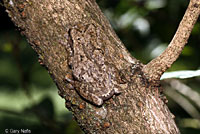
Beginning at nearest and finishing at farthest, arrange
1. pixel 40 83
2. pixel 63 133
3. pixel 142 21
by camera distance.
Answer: pixel 63 133 → pixel 142 21 → pixel 40 83

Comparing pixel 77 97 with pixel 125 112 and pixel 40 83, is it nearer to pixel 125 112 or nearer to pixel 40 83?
pixel 125 112

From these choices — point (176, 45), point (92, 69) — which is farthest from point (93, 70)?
point (176, 45)

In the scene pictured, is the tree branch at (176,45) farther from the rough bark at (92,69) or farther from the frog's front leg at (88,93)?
the frog's front leg at (88,93)

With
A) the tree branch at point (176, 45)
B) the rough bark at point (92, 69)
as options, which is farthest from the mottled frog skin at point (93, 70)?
the tree branch at point (176, 45)

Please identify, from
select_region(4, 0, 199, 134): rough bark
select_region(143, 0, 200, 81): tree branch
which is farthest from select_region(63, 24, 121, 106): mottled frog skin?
select_region(143, 0, 200, 81): tree branch

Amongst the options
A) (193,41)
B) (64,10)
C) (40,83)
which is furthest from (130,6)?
(40,83)

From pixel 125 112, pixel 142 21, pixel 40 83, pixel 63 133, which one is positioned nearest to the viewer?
pixel 125 112
